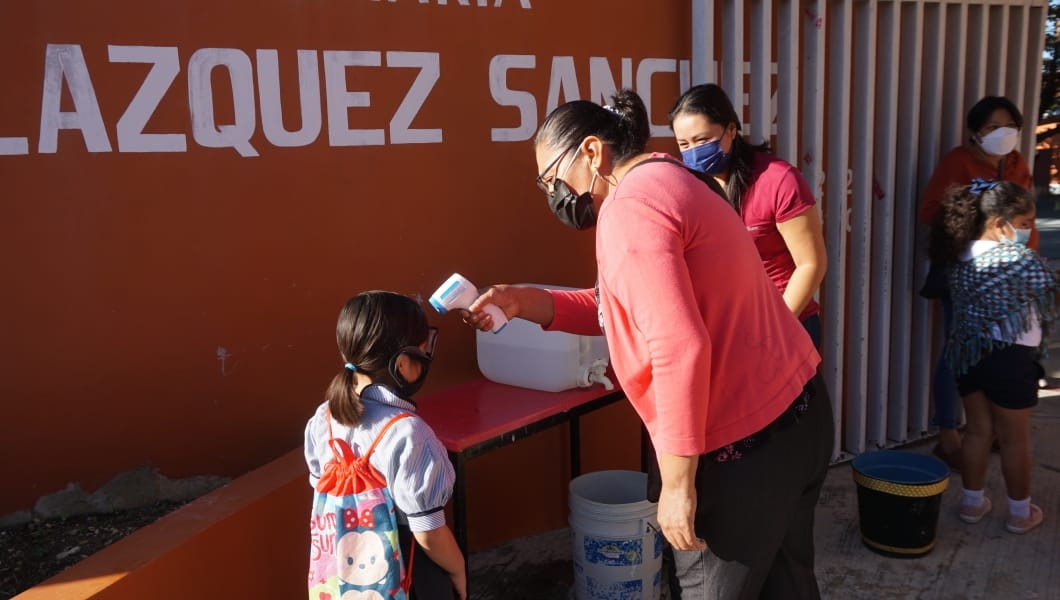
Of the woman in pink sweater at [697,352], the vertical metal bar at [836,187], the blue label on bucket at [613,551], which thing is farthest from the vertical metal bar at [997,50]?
the woman in pink sweater at [697,352]

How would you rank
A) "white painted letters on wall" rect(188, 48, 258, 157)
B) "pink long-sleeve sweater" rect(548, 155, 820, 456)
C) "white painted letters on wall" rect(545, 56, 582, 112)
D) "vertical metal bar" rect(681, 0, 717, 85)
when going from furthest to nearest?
1. "vertical metal bar" rect(681, 0, 717, 85)
2. "white painted letters on wall" rect(545, 56, 582, 112)
3. "white painted letters on wall" rect(188, 48, 258, 157)
4. "pink long-sleeve sweater" rect(548, 155, 820, 456)

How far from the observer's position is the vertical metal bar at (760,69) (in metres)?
4.19

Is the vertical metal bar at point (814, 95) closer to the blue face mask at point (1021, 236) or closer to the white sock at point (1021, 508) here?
the white sock at point (1021, 508)

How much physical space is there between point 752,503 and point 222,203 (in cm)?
214

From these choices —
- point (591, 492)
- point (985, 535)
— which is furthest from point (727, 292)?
point (985, 535)

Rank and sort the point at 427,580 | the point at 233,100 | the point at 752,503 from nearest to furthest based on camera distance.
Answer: the point at 752,503 < the point at 427,580 < the point at 233,100

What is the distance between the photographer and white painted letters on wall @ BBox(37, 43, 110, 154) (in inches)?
114

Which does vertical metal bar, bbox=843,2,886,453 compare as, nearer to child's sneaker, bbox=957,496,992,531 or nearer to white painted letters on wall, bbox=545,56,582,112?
child's sneaker, bbox=957,496,992,531

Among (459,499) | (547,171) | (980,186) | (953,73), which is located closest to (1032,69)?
(953,73)

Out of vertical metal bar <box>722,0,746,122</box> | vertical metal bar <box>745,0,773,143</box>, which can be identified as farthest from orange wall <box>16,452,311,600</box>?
vertical metal bar <box>745,0,773,143</box>

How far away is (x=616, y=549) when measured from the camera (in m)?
3.28

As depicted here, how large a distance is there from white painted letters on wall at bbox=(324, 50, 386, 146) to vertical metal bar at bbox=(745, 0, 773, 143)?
1878 mm

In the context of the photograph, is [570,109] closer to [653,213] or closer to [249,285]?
[653,213]

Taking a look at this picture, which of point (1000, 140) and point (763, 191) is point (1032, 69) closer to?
point (1000, 140)
